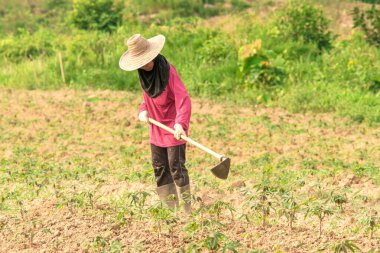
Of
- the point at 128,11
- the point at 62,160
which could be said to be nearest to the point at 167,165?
the point at 62,160

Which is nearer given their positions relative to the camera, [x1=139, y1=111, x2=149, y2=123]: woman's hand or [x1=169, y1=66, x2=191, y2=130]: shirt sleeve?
[x1=169, y1=66, x2=191, y2=130]: shirt sleeve

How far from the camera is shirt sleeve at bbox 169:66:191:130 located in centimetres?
565

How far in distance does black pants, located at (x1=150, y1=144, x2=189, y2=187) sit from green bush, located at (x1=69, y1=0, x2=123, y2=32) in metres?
8.87

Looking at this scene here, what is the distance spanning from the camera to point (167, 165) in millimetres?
6148

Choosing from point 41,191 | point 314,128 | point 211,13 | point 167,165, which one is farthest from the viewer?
point 211,13

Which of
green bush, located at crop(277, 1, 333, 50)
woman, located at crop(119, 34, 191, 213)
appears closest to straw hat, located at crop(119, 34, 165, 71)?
woman, located at crop(119, 34, 191, 213)

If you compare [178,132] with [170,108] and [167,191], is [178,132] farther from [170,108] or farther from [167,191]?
[167,191]

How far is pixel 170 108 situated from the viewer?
19.4 ft

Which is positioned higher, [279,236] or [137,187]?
[279,236]

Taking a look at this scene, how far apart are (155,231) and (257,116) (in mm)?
4398

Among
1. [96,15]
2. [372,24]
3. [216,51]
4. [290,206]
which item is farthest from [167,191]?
[96,15]

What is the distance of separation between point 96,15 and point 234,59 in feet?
13.4

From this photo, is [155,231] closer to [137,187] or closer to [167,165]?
[167,165]

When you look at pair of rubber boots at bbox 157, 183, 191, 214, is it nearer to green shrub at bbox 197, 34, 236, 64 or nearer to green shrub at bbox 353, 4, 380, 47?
green shrub at bbox 197, 34, 236, 64
